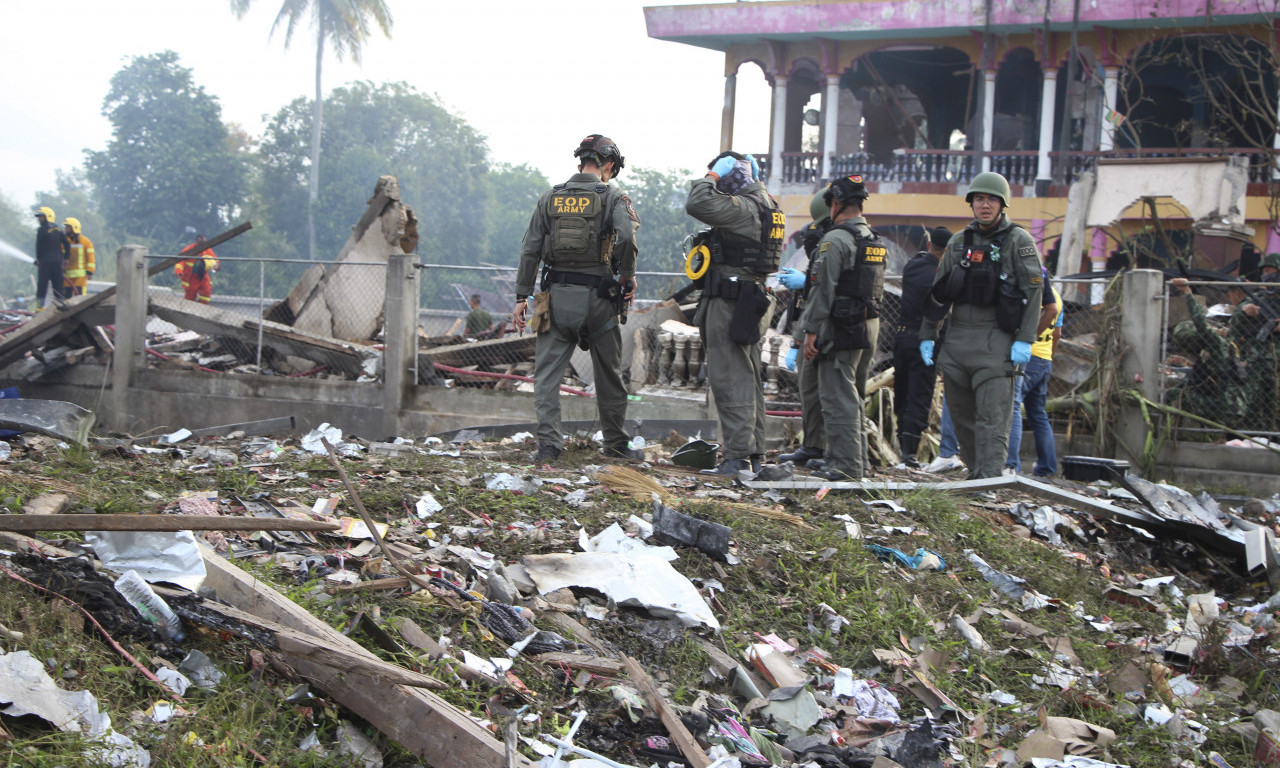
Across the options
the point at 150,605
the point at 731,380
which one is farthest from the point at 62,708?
the point at 731,380

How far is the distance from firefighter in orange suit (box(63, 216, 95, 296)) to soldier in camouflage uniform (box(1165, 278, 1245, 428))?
47.3ft

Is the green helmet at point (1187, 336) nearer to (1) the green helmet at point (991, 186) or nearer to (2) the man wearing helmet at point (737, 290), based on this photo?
(1) the green helmet at point (991, 186)

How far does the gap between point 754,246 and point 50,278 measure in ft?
42.3

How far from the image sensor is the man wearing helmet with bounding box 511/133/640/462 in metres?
6.23

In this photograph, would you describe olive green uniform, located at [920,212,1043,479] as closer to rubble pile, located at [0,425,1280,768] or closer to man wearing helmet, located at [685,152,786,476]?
rubble pile, located at [0,425,1280,768]

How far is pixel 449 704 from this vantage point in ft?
9.04

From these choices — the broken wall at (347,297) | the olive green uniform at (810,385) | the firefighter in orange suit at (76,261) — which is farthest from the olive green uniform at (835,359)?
the firefighter in orange suit at (76,261)

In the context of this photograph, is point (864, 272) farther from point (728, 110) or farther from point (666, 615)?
point (728, 110)

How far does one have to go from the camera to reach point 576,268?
6352mm

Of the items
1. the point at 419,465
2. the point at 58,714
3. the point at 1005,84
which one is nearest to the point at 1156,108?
the point at 1005,84

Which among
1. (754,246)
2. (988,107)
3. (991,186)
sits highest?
(988,107)

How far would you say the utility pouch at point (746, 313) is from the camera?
5.98 meters

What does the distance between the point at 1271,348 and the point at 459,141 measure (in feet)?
125

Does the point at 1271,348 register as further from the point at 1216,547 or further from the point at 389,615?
the point at 389,615
